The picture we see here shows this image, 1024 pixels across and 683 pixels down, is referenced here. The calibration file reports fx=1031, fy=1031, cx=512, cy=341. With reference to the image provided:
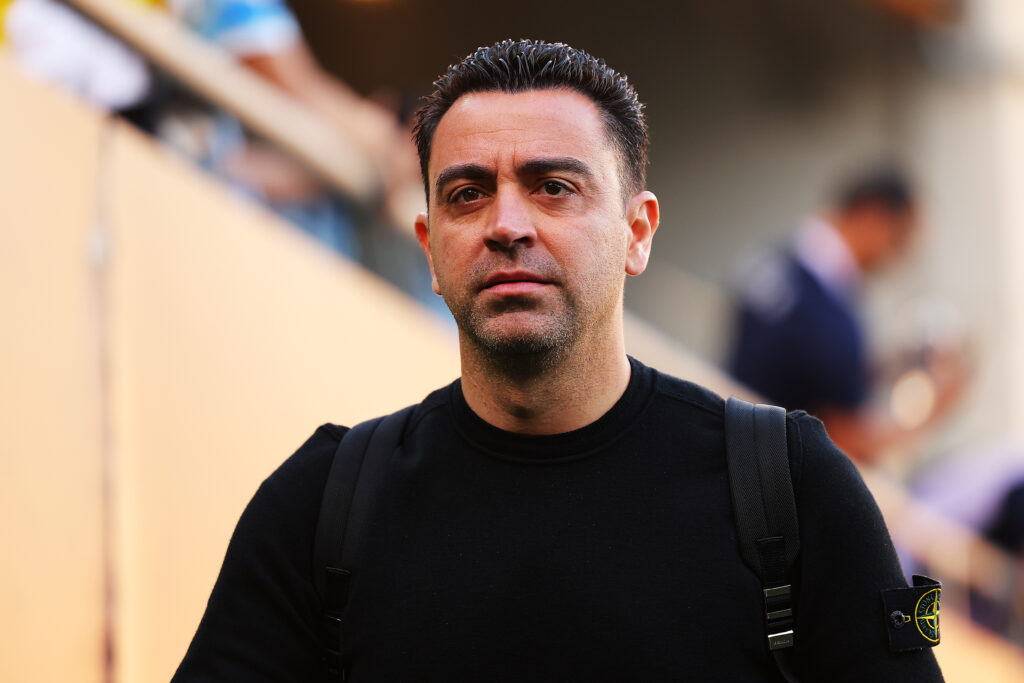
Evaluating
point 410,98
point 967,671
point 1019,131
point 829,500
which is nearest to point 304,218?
point 410,98

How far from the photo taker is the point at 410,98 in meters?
3.62

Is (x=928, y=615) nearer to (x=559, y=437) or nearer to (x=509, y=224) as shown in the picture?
(x=559, y=437)

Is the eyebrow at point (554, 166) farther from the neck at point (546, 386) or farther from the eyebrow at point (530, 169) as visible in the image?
the neck at point (546, 386)

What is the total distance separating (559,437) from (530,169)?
1.33 ft

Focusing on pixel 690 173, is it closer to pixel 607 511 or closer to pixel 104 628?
pixel 104 628

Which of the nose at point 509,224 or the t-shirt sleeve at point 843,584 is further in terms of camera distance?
the nose at point 509,224

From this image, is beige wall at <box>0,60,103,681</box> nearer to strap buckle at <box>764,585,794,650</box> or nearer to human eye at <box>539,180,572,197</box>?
human eye at <box>539,180,572,197</box>

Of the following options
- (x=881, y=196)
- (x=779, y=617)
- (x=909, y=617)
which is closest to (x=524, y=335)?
(x=779, y=617)

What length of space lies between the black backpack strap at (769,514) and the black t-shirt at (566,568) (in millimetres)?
18

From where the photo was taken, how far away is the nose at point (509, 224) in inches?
59.1

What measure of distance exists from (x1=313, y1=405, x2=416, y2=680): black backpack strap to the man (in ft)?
0.06

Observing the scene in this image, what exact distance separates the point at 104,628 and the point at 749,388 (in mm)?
2354

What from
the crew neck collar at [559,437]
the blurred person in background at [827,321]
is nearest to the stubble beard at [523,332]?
the crew neck collar at [559,437]

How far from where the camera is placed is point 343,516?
1.54 meters
